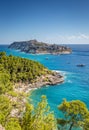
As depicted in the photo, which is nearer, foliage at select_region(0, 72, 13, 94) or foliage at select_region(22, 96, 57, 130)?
foliage at select_region(22, 96, 57, 130)

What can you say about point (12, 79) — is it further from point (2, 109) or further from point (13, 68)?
point (2, 109)

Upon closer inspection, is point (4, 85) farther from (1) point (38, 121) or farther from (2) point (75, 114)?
(2) point (75, 114)

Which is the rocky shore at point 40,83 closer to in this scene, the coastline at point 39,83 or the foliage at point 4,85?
the coastline at point 39,83

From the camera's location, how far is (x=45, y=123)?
1153 inches

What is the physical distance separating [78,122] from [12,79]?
5451 centimetres

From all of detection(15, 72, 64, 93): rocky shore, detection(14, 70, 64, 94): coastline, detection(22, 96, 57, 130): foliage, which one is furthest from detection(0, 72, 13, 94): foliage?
detection(22, 96, 57, 130): foliage

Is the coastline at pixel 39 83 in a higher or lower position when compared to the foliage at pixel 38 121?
lower

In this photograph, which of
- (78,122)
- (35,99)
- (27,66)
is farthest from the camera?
(27,66)

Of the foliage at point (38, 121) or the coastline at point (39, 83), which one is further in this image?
the coastline at point (39, 83)

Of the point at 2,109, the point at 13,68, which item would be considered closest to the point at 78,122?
the point at 2,109

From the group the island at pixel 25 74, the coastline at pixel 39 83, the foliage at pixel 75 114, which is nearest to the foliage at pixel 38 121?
the foliage at pixel 75 114

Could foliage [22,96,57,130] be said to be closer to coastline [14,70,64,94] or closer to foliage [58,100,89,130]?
foliage [58,100,89,130]

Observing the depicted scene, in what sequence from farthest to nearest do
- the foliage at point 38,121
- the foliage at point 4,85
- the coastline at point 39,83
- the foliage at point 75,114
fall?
the coastline at point 39,83, the foliage at point 4,85, the foliage at point 75,114, the foliage at point 38,121

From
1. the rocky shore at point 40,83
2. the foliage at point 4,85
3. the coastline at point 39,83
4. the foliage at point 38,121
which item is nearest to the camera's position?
the foliage at point 38,121
